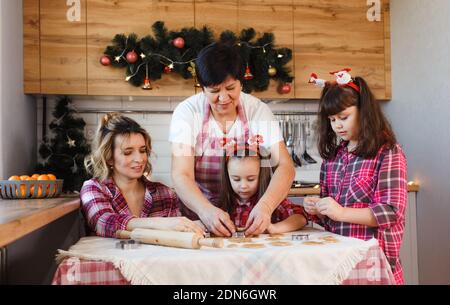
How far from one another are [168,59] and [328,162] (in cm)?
102

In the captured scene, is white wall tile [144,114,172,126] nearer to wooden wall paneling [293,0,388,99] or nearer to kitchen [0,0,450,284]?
kitchen [0,0,450,284]

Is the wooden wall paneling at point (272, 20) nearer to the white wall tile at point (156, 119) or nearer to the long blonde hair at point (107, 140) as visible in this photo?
the white wall tile at point (156, 119)

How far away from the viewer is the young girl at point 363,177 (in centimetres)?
90

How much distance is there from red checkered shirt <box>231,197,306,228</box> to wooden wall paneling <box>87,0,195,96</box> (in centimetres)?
105

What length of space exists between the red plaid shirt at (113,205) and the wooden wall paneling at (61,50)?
→ 97cm

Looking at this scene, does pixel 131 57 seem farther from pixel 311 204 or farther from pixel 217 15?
pixel 311 204

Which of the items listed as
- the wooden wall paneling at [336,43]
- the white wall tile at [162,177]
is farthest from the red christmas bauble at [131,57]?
the wooden wall paneling at [336,43]

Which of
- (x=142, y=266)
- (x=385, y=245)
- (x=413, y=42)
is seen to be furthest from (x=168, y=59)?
(x=142, y=266)

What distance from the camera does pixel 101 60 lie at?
1898mm

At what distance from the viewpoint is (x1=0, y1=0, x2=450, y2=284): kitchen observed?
1.75 metres

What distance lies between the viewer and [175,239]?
0.70 m

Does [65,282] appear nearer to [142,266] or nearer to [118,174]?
[142,266]

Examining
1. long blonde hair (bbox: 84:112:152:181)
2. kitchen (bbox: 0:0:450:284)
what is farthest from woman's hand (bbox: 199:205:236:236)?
kitchen (bbox: 0:0:450:284)

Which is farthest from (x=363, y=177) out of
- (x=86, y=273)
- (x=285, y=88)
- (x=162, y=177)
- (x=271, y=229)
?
(x=162, y=177)
